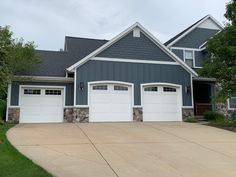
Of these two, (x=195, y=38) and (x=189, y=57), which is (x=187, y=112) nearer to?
(x=189, y=57)

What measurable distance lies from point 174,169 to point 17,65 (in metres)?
11.9

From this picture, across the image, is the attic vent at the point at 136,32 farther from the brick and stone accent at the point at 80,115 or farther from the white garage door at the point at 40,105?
the white garage door at the point at 40,105

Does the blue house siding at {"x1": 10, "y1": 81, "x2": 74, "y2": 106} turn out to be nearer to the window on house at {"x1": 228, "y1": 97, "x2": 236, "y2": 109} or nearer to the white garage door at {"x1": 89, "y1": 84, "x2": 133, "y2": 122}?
the white garage door at {"x1": 89, "y1": 84, "x2": 133, "y2": 122}

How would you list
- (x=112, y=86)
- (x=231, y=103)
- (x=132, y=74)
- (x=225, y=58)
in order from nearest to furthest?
1. (x=225, y=58)
2. (x=112, y=86)
3. (x=132, y=74)
4. (x=231, y=103)

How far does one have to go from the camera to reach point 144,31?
17.1 meters

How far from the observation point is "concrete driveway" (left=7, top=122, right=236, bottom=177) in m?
5.95

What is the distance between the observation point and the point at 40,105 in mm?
15898

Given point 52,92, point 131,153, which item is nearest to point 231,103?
point 52,92

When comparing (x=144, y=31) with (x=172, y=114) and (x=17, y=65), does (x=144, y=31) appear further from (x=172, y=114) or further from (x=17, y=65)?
(x=17, y=65)

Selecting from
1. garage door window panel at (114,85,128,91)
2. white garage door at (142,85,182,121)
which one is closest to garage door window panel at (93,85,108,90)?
garage door window panel at (114,85,128,91)

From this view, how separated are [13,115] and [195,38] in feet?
47.3

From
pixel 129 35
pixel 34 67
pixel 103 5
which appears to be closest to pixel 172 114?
pixel 129 35

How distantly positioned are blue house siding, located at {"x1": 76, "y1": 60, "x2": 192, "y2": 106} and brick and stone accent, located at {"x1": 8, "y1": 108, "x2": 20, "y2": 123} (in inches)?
136

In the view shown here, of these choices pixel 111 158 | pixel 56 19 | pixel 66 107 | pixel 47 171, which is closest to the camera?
pixel 47 171
